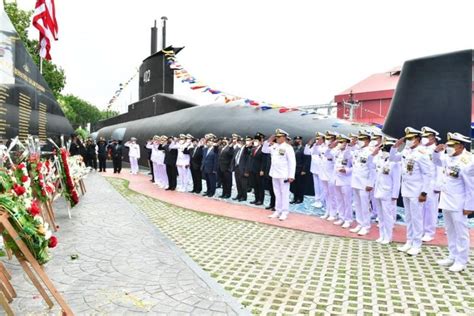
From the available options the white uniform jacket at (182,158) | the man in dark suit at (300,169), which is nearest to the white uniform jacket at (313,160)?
the man in dark suit at (300,169)

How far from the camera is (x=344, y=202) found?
863 cm

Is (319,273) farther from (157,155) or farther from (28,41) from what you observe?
(28,41)

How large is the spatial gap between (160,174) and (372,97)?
45618 millimetres

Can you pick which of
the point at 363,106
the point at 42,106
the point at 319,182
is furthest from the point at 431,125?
the point at 363,106

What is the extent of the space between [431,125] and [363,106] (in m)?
49.1

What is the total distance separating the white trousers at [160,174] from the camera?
50.0ft

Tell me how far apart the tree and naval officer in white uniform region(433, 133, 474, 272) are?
26029mm

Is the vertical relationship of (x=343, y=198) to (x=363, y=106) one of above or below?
below

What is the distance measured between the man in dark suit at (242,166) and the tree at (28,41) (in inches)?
777

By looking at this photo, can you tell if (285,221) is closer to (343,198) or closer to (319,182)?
(343,198)

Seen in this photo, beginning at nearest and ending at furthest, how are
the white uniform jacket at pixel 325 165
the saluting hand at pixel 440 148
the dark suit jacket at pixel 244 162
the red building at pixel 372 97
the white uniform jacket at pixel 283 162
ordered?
1. the saluting hand at pixel 440 148
2. the white uniform jacket at pixel 283 162
3. the white uniform jacket at pixel 325 165
4. the dark suit jacket at pixel 244 162
5. the red building at pixel 372 97

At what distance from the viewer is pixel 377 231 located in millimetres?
7953

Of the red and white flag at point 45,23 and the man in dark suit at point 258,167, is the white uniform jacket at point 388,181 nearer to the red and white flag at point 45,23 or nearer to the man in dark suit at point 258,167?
the man in dark suit at point 258,167

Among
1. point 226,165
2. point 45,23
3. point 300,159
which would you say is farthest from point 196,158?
point 45,23
